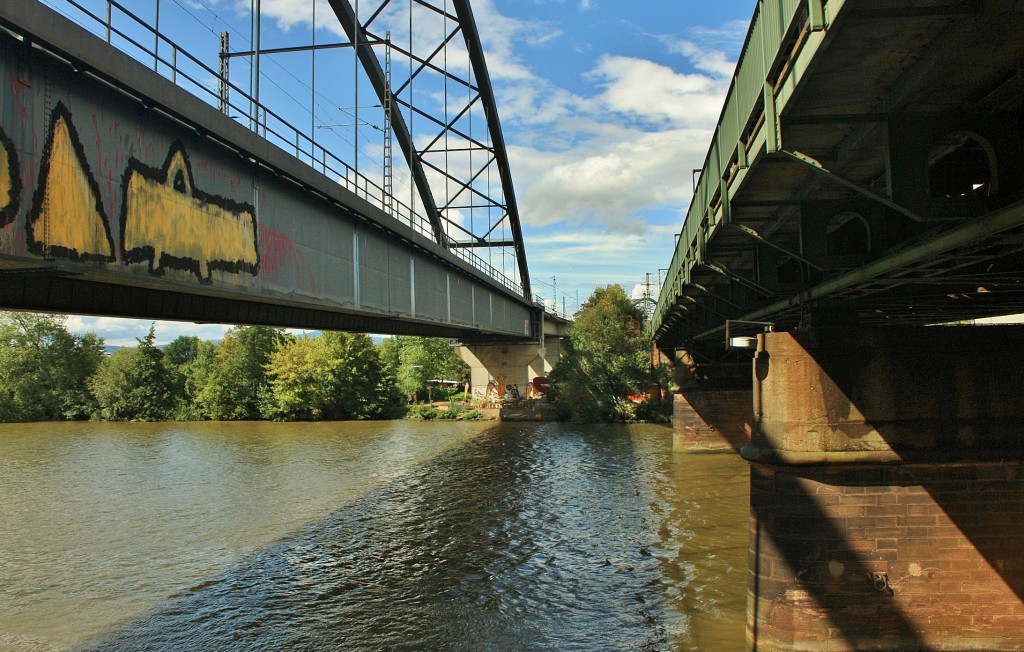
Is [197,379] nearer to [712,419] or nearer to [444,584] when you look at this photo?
[712,419]

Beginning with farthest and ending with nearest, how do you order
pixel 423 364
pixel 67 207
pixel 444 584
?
pixel 423 364, pixel 444 584, pixel 67 207

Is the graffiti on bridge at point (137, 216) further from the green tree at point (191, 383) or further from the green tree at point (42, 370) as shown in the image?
the green tree at point (42, 370)

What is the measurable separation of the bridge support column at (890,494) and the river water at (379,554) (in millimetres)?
1776

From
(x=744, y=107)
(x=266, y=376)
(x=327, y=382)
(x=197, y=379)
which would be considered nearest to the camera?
(x=744, y=107)

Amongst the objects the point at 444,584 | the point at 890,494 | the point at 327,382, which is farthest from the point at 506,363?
the point at 890,494

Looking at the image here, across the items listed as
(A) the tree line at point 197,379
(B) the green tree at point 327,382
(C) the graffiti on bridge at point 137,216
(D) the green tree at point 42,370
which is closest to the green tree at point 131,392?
(A) the tree line at point 197,379

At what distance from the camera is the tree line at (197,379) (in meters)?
53.6

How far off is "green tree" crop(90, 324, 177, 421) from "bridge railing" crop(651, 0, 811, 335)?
56.2 m

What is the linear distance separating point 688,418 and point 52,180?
25.9m

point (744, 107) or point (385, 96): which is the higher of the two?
point (385, 96)

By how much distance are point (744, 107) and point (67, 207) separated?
24.4 ft

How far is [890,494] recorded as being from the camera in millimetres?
9125

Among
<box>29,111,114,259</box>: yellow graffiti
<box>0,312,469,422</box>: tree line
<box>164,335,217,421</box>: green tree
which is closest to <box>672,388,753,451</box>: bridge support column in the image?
<box>29,111,114,259</box>: yellow graffiti

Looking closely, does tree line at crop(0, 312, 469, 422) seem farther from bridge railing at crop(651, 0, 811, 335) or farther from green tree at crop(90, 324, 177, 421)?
bridge railing at crop(651, 0, 811, 335)
